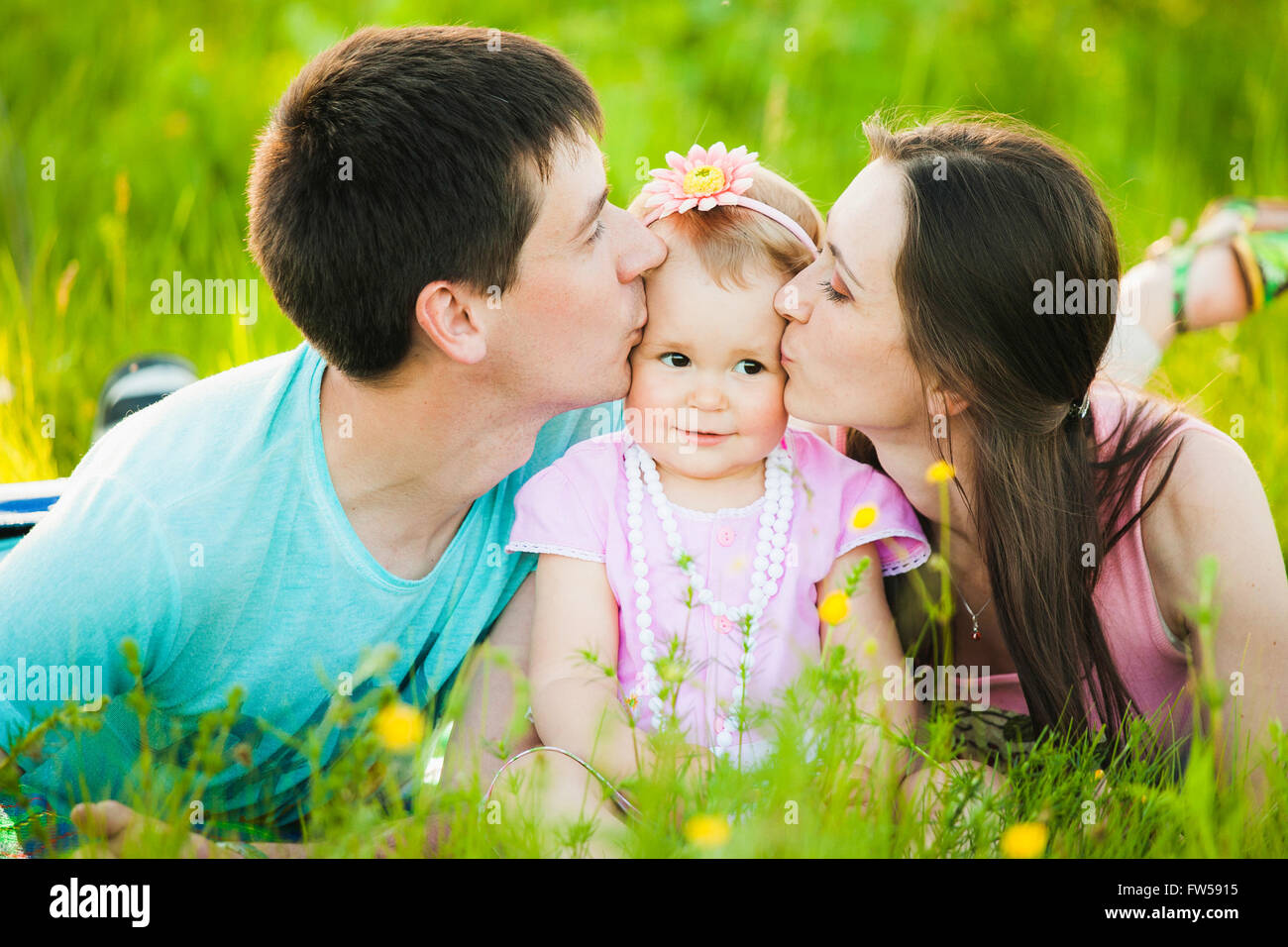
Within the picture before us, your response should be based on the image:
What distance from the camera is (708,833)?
148cm

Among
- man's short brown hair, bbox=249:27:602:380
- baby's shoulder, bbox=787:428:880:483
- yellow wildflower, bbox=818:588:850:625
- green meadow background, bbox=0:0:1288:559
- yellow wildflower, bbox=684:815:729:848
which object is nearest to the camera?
yellow wildflower, bbox=684:815:729:848

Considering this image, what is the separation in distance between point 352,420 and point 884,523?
1012mm

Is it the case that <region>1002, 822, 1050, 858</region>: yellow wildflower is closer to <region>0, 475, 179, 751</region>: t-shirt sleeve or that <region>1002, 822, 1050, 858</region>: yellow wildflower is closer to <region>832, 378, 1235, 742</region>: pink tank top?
<region>832, 378, 1235, 742</region>: pink tank top

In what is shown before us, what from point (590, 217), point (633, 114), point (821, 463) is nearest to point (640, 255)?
point (590, 217)

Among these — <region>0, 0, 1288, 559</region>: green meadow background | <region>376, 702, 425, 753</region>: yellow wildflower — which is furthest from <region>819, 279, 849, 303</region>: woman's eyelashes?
<region>0, 0, 1288, 559</region>: green meadow background

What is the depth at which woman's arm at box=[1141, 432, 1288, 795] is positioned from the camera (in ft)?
7.11

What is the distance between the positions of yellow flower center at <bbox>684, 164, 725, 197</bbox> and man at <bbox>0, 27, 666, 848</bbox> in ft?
0.42

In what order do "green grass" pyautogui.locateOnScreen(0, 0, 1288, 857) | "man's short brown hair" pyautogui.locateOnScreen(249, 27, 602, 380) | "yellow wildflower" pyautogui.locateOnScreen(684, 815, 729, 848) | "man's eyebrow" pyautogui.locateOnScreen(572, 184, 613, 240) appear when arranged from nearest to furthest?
1. "yellow wildflower" pyautogui.locateOnScreen(684, 815, 729, 848)
2. "man's short brown hair" pyautogui.locateOnScreen(249, 27, 602, 380)
3. "man's eyebrow" pyautogui.locateOnScreen(572, 184, 613, 240)
4. "green grass" pyautogui.locateOnScreen(0, 0, 1288, 857)

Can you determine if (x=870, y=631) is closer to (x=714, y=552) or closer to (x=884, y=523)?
(x=884, y=523)

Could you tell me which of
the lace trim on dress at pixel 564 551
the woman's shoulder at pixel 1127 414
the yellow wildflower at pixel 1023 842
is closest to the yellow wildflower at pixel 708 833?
the yellow wildflower at pixel 1023 842

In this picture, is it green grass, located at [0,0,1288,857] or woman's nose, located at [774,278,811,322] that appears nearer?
woman's nose, located at [774,278,811,322]

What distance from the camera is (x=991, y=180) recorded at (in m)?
2.16
